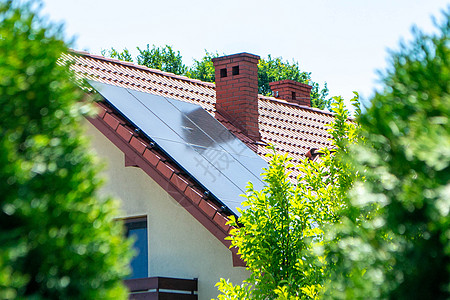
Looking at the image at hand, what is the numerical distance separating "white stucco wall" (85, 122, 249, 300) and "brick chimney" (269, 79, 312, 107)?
30.4 ft

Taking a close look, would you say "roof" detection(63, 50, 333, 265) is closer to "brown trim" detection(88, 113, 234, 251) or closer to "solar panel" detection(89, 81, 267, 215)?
"brown trim" detection(88, 113, 234, 251)

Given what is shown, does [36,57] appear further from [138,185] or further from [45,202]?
[138,185]

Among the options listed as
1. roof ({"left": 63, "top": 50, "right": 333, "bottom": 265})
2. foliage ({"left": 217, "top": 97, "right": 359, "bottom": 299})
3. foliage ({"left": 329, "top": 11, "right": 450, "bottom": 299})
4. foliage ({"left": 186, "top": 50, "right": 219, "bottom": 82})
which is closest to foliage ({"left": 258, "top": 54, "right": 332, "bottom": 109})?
foliage ({"left": 186, "top": 50, "right": 219, "bottom": 82})

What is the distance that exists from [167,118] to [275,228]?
4.85m

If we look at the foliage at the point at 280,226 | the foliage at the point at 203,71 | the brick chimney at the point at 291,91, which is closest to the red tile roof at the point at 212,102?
the brick chimney at the point at 291,91

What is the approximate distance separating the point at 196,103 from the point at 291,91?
6394 mm

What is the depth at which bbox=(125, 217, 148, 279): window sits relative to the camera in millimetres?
11055

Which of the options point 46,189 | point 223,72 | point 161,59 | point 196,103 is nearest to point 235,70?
point 223,72

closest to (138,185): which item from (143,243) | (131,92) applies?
(143,243)

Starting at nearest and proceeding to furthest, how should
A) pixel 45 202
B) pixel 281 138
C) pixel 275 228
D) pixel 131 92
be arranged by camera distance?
1. pixel 45 202
2. pixel 275 228
3. pixel 131 92
4. pixel 281 138

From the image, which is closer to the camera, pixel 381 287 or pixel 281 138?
pixel 381 287

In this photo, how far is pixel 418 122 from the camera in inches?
115

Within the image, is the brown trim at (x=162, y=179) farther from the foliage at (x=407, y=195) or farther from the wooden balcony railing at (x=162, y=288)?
the foliage at (x=407, y=195)

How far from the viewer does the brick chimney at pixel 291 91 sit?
65.1 feet
